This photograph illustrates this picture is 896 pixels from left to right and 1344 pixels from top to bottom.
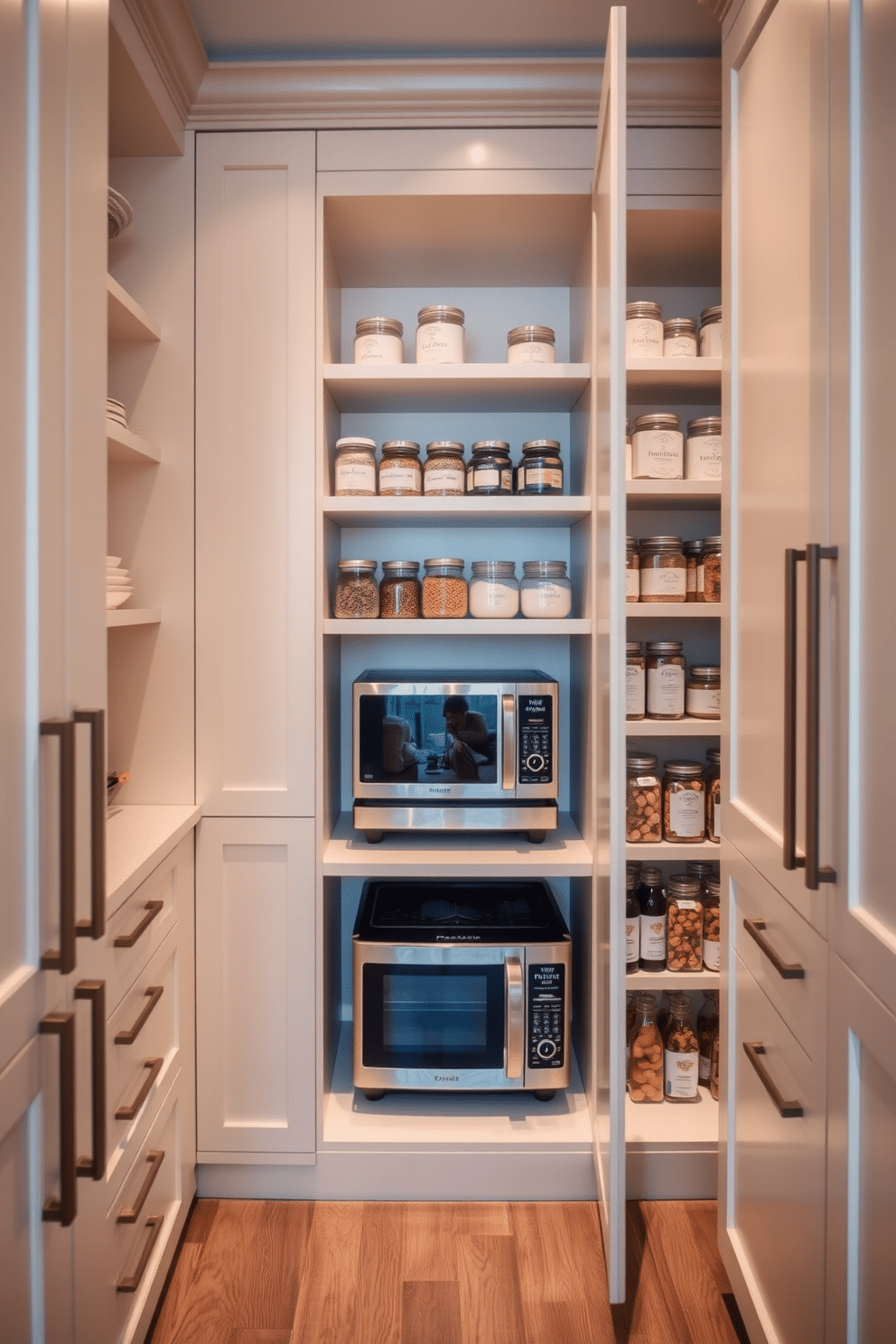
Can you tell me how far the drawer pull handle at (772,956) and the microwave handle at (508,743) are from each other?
23.8 inches

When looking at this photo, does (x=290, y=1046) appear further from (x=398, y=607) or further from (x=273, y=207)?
(x=273, y=207)

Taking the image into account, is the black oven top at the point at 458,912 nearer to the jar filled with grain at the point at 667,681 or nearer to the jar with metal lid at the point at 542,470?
the jar filled with grain at the point at 667,681

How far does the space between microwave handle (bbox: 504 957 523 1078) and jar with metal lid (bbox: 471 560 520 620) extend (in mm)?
716

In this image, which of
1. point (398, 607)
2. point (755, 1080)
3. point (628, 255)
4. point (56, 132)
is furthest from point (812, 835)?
point (628, 255)

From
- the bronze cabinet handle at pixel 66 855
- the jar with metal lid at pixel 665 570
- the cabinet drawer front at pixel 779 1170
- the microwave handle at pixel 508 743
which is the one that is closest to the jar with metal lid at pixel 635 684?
the jar with metal lid at pixel 665 570

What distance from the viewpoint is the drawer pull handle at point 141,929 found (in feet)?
4.32

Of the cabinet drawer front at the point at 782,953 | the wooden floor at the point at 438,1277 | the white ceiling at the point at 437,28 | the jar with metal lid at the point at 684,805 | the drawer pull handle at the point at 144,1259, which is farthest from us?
the jar with metal lid at the point at 684,805

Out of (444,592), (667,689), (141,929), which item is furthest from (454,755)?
(141,929)

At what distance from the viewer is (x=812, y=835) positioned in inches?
40.9

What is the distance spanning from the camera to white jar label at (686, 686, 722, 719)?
1.93m

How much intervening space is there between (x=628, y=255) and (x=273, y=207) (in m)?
0.80

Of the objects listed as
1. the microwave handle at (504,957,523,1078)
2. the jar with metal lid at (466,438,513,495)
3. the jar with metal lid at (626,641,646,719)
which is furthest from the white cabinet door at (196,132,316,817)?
the jar with metal lid at (626,641,646,719)

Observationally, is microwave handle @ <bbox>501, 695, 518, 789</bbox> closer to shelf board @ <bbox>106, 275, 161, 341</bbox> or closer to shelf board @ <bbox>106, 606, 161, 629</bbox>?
shelf board @ <bbox>106, 606, 161, 629</bbox>

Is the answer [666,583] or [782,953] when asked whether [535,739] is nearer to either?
[666,583]
